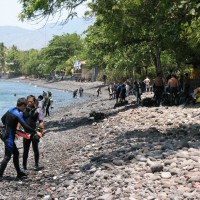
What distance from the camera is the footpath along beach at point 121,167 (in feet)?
24.9

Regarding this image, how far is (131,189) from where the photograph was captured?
758 centimetres

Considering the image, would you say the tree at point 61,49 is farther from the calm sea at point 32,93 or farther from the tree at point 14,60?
the tree at point 14,60

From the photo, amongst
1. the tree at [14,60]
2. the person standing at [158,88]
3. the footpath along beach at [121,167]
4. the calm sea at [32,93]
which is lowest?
the calm sea at [32,93]

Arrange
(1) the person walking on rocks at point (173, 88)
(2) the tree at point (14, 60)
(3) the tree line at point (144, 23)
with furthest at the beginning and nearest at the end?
1. (2) the tree at point (14, 60)
2. (1) the person walking on rocks at point (173, 88)
3. (3) the tree line at point (144, 23)

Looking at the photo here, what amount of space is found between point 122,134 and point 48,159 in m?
3.39

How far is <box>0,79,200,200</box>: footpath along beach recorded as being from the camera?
7602 mm

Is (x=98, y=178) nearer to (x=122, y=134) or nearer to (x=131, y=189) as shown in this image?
(x=131, y=189)

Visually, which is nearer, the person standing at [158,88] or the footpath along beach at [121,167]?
the footpath along beach at [121,167]

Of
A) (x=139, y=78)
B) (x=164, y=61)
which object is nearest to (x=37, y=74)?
(x=139, y=78)

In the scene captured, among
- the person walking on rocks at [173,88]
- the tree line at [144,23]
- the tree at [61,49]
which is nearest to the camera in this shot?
A: the tree line at [144,23]

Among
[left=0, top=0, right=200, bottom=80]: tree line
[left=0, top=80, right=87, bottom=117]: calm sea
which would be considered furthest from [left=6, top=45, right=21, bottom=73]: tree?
[left=0, top=0, right=200, bottom=80]: tree line

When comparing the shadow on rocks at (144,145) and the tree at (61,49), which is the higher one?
the tree at (61,49)

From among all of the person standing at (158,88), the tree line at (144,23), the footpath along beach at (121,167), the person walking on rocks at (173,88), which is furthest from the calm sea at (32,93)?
the footpath along beach at (121,167)

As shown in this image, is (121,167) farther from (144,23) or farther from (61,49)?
(61,49)
